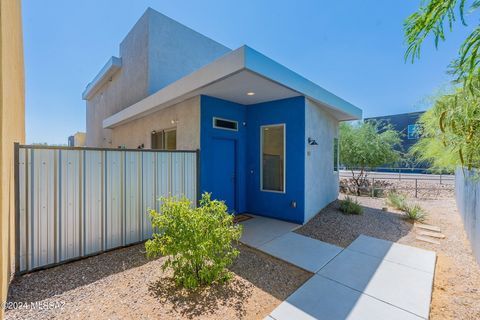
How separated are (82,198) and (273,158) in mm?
4447

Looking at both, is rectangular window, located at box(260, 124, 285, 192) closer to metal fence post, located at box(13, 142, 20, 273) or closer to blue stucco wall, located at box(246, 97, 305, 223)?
blue stucco wall, located at box(246, 97, 305, 223)

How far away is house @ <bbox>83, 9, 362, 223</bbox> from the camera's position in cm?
453

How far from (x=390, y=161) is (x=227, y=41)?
34.9 ft

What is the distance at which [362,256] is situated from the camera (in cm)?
383

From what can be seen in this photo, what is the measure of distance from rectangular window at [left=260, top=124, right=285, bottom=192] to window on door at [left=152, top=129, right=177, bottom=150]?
108 inches

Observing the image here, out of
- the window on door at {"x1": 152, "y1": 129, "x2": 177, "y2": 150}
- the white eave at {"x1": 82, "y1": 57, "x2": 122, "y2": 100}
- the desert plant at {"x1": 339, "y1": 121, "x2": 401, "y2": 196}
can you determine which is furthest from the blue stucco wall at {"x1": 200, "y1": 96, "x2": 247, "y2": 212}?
the white eave at {"x1": 82, "y1": 57, "x2": 122, "y2": 100}

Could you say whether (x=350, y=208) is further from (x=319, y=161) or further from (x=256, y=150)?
(x=256, y=150)

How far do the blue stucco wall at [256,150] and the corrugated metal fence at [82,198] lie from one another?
124 cm

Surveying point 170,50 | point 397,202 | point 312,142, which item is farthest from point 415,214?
point 170,50

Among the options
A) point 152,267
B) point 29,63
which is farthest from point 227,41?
point 152,267

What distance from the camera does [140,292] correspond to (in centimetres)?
270

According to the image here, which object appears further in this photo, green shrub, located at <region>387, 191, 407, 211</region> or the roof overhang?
green shrub, located at <region>387, 191, 407, 211</region>

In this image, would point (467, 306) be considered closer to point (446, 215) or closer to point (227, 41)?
point (446, 215)

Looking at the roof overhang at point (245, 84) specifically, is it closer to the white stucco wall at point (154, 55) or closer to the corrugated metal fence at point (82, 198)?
the corrugated metal fence at point (82, 198)
